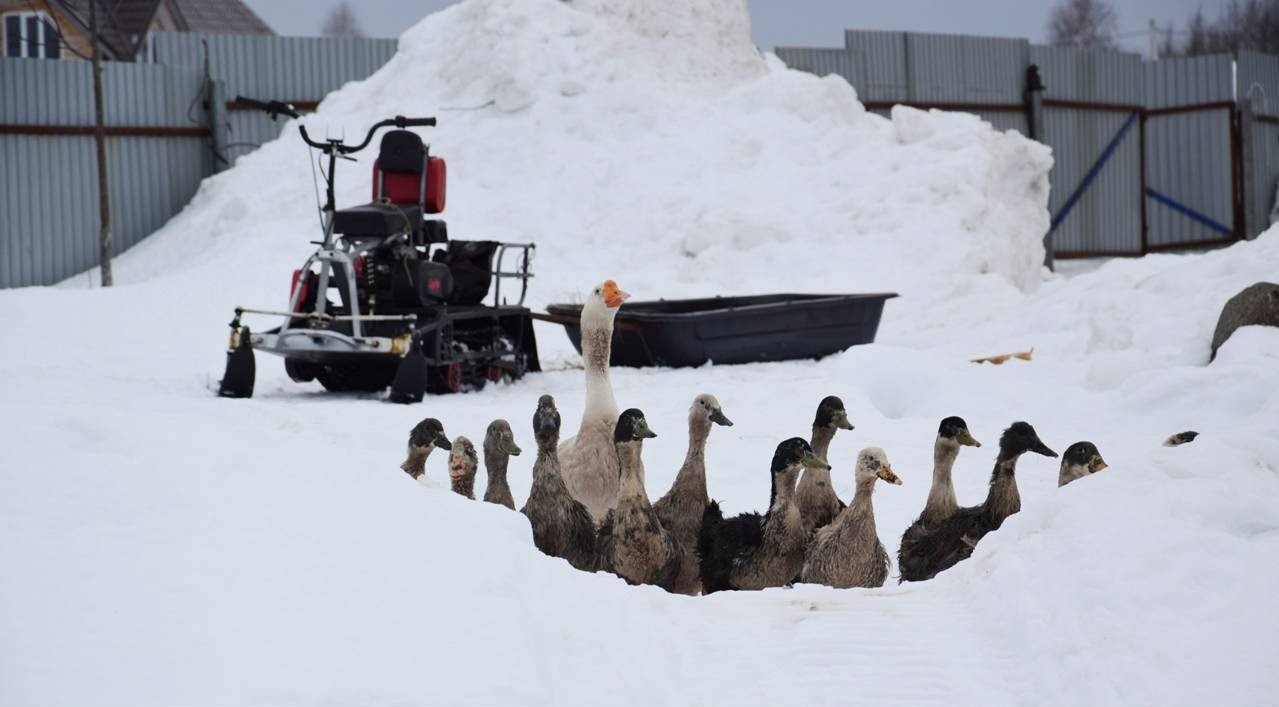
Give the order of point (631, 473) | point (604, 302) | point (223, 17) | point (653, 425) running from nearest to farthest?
point (631, 473)
point (604, 302)
point (653, 425)
point (223, 17)

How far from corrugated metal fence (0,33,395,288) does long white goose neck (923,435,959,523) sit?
18230 millimetres

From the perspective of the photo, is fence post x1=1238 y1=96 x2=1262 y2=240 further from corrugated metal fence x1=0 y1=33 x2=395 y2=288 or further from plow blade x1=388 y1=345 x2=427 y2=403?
plow blade x1=388 y1=345 x2=427 y2=403

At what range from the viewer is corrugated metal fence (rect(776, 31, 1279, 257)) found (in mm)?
27547

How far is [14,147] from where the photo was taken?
2180 cm

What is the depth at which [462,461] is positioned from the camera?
22.3 feet

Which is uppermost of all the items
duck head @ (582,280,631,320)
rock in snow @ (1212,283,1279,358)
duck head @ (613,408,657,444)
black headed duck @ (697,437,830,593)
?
duck head @ (582,280,631,320)

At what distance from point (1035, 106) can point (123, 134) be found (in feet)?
54.5

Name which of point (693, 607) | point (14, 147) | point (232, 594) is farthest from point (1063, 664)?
point (14, 147)

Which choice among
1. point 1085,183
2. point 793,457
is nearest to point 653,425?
point 793,457

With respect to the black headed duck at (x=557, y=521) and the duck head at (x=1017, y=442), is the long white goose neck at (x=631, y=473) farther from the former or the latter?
the duck head at (x=1017, y=442)

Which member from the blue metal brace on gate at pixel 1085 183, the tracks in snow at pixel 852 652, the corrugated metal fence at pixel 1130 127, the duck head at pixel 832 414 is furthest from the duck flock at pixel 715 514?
the blue metal brace on gate at pixel 1085 183

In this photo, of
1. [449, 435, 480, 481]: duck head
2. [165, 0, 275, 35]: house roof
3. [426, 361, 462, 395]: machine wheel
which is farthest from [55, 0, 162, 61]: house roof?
[449, 435, 480, 481]: duck head

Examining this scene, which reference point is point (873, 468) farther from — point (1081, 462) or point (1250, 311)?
point (1250, 311)

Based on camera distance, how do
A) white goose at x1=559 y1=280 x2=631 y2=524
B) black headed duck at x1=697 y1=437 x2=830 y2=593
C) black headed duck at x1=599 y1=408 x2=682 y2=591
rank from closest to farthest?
1. black headed duck at x1=599 y1=408 x2=682 y2=591
2. black headed duck at x1=697 y1=437 x2=830 y2=593
3. white goose at x1=559 y1=280 x2=631 y2=524
